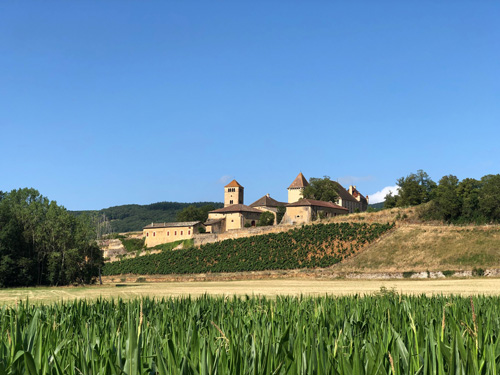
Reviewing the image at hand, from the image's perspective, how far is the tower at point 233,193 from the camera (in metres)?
164

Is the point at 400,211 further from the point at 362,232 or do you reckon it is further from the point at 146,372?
the point at 146,372

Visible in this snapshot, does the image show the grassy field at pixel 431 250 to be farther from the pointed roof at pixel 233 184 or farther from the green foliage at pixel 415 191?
the pointed roof at pixel 233 184

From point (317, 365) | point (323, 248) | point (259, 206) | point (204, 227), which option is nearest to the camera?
point (317, 365)

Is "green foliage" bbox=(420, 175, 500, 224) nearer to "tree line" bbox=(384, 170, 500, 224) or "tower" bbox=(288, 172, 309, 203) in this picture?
"tree line" bbox=(384, 170, 500, 224)

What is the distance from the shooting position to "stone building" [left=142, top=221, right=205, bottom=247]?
117m

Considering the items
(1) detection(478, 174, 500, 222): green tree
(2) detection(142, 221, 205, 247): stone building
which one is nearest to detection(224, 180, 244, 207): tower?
(2) detection(142, 221, 205, 247): stone building

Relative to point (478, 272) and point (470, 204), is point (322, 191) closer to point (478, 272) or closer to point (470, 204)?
point (470, 204)

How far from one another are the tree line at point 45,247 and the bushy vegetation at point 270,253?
29.5 meters

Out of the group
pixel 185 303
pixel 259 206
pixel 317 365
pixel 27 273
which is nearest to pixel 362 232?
pixel 27 273

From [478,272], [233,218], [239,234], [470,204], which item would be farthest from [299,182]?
[478,272]

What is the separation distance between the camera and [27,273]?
53.3m

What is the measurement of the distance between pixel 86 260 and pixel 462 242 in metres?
51.0

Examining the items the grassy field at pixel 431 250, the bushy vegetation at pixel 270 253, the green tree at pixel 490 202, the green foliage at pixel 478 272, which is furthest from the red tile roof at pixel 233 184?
the green foliage at pixel 478 272

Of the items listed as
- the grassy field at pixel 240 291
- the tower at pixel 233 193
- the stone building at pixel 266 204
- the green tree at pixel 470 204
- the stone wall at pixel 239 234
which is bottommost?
the grassy field at pixel 240 291
